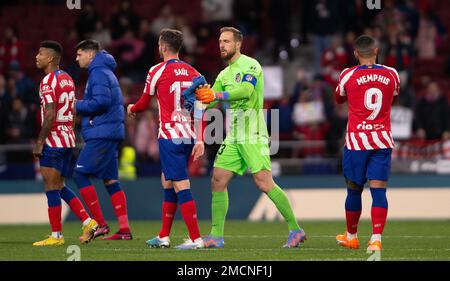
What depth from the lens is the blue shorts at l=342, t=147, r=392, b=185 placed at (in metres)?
11.6

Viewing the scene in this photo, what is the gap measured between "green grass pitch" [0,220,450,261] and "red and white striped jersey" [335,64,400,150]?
4.00 feet

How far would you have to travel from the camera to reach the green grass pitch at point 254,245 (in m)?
10.9

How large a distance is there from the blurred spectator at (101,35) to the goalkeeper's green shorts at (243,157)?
11305 millimetres

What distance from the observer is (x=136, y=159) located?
20219mm

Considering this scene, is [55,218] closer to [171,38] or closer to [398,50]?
[171,38]

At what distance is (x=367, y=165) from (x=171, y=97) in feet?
7.70

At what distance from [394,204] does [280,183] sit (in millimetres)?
2084

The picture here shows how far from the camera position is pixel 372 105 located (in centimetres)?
1168

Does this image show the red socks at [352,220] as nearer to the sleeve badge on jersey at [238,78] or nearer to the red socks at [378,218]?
the red socks at [378,218]

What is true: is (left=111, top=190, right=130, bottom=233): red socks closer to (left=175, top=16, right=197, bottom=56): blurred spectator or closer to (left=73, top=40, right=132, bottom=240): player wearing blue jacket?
(left=73, top=40, right=132, bottom=240): player wearing blue jacket

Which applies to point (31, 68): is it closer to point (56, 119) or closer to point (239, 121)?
point (56, 119)
